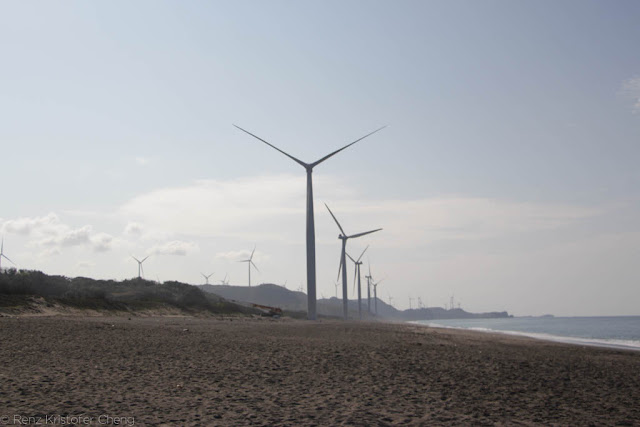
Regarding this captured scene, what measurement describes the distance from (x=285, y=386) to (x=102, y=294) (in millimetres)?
41401

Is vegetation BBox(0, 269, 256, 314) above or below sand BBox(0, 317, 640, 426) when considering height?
above

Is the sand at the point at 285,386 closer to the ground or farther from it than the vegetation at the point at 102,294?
closer to the ground

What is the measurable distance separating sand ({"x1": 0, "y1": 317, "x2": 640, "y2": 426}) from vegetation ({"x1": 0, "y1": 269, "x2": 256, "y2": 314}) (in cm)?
2215

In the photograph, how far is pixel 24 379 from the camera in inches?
439

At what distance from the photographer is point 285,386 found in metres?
12.3

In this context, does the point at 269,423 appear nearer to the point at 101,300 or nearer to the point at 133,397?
the point at 133,397

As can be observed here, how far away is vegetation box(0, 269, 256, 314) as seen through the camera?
40.1m

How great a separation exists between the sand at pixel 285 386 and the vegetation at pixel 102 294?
72.7ft

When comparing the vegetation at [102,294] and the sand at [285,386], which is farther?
the vegetation at [102,294]

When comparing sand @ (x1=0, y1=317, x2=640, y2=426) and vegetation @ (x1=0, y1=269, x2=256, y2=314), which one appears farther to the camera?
vegetation @ (x1=0, y1=269, x2=256, y2=314)

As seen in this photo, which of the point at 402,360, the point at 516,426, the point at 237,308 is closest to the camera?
the point at 516,426

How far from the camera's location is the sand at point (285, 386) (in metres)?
9.44

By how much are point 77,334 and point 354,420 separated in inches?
584

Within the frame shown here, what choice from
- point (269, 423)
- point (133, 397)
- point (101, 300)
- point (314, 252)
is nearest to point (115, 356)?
point (133, 397)
